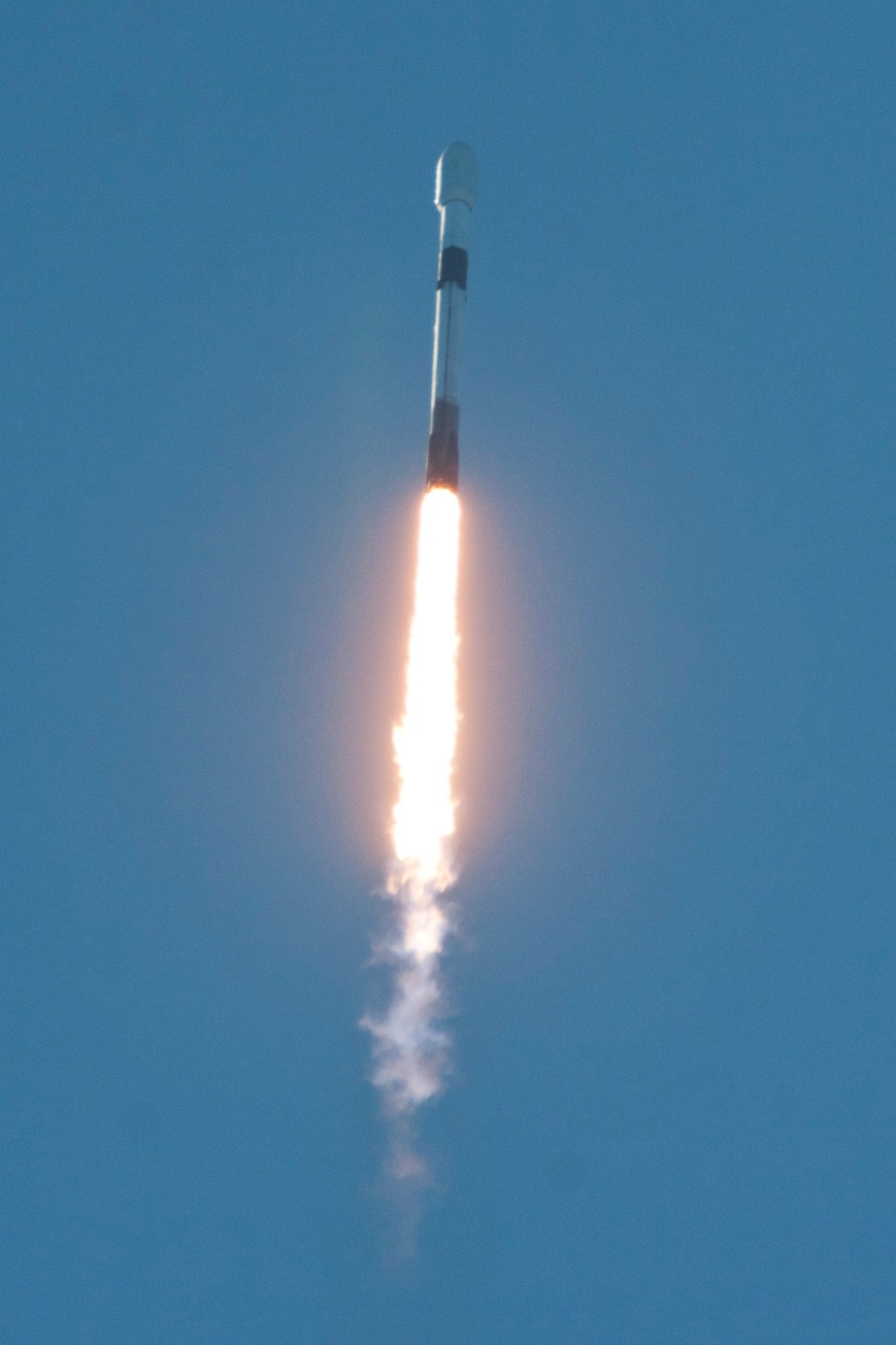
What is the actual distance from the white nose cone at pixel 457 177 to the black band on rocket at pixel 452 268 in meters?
2.67

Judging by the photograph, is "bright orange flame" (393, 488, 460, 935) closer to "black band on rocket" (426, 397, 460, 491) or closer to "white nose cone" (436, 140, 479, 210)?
"black band on rocket" (426, 397, 460, 491)

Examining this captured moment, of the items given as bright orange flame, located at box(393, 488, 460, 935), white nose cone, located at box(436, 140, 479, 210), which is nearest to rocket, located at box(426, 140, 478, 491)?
white nose cone, located at box(436, 140, 479, 210)

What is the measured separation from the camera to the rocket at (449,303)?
68.1m

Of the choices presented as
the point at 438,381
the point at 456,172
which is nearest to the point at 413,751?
the point at 438,381

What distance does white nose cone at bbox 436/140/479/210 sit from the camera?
73062mm

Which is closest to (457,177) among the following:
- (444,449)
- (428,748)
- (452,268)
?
(452,268)

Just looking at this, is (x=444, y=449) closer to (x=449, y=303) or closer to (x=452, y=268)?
(x=449, y=303)

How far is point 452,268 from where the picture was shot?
70.8m

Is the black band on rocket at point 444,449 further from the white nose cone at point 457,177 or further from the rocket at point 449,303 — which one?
the white nose cone at point 457,177

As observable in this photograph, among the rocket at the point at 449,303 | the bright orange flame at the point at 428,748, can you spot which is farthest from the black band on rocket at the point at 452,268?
the bright orange flame at the point at 428,748

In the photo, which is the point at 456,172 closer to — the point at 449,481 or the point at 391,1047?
the point at 449,481

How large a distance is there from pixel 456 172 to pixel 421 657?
61.4 feet

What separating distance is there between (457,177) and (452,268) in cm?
476

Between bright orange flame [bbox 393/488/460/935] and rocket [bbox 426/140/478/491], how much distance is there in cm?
578
